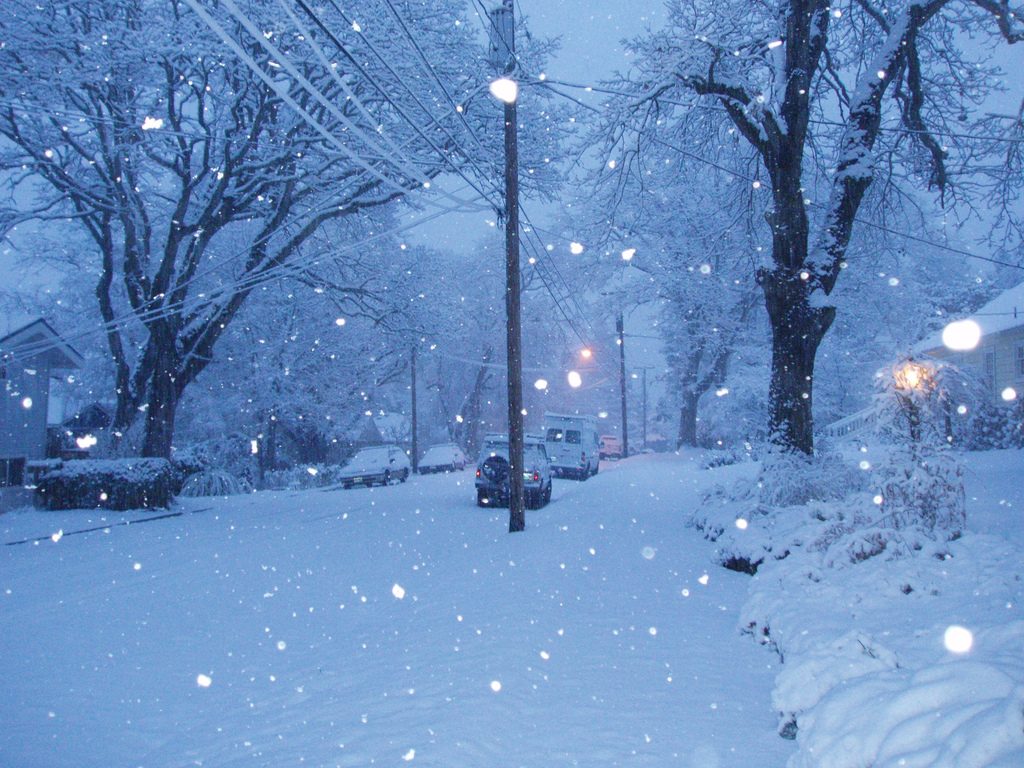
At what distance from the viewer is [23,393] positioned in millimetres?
23953

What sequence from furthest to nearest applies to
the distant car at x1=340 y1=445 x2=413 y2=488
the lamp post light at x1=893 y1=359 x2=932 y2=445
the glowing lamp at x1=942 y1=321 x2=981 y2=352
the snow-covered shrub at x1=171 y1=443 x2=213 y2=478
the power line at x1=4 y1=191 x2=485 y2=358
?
the distant car at x1=340 y1=445 x2=413 y2=488 < the snow-covered shrub at x1=171 y1=443 x2=213 y2=478 < the glowing lamp at x1=942 y1=321 x2=981 y2=352 < the power line at x1=4 y1=191 x2=485 y2=358 < the lamp post light at x1=893 y1=359 x2=932 y2=445

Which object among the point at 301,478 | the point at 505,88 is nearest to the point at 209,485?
the point at 301,478

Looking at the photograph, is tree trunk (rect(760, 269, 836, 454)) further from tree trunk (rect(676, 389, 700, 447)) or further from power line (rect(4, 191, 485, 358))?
tree trunk (rect(676, 389, 700, 447))

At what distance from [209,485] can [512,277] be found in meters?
17.5

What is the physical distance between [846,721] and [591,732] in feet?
5.80

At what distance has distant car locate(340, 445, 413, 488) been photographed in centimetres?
3250

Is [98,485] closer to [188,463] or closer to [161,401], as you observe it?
[161,401]

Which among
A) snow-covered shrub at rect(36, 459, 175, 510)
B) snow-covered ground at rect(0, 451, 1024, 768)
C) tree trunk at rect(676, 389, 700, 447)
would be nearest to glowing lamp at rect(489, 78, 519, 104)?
snow-covered ground at rect(0, 451, 1024, 768)

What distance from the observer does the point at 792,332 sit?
13781 millimetres

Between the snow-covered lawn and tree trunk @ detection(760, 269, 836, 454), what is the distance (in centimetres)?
261

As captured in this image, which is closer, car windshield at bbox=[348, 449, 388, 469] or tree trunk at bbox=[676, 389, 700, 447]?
car windshield at bbox=[348, 449, 388, 469]

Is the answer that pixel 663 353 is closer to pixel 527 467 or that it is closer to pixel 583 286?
pixel 583 286

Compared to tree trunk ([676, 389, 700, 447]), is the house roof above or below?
above

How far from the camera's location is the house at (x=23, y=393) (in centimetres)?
2231
